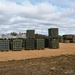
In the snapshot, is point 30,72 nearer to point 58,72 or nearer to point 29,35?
point 58,72

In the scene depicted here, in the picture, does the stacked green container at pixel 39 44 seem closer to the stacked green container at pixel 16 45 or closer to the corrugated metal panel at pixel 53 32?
the stacked green container at pixel 16 45

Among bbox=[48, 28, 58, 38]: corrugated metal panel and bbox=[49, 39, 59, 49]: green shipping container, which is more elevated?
bbox=[48, 28, 58, 38]: corrugated metal panel

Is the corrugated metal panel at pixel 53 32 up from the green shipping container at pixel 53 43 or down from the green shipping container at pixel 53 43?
up

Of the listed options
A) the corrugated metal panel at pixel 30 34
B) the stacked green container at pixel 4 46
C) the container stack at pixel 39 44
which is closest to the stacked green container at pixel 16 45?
the stacked green container at pixel 4 46

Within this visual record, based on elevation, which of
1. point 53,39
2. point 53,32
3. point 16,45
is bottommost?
point 16,45

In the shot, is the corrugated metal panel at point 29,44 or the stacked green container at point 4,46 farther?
the corrugated metal panel at point 29,44

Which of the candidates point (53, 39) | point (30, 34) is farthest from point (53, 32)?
point (30, 34)

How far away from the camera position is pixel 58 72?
1020cm

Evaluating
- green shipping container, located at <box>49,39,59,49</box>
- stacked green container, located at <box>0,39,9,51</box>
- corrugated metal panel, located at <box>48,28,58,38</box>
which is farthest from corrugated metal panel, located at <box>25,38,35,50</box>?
corrugated metal panel, located at <box>48,28,58,38</box>

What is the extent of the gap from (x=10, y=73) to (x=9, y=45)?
2028cm

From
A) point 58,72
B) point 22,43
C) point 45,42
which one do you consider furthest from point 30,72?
point 45,42

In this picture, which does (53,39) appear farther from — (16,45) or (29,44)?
(16,45)

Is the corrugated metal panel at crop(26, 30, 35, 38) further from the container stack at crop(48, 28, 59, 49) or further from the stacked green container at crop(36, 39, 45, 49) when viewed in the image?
the container stack at crop(48, 28, 59, 49)

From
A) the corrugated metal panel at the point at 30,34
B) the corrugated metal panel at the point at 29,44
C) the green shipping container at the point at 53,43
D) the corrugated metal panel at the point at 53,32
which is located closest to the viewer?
the corrugated metal panel at the point at 29,44
